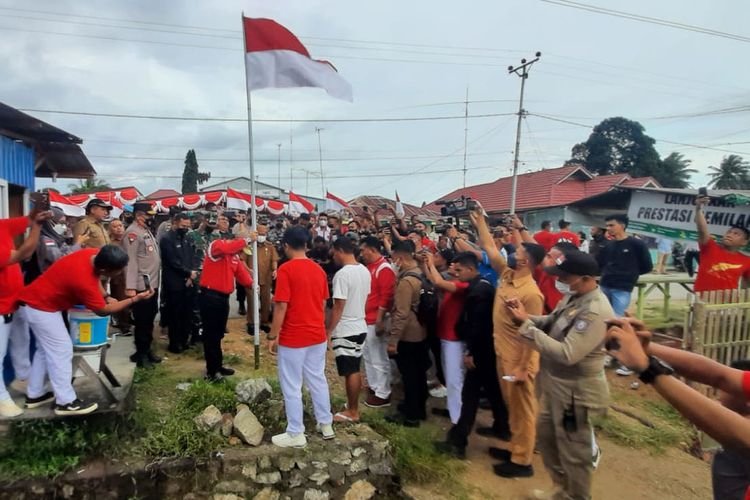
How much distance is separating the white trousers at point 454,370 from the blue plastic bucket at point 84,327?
3.07 metres

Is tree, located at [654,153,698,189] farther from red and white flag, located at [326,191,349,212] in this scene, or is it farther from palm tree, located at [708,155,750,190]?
red and white flag, located at [326,191,349,212]

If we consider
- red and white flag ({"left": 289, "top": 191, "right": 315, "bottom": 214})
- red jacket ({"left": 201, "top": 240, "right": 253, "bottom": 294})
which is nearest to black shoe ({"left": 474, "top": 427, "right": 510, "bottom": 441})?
red jacket ({"left": 201, "top": 240, "right": 253, "bottom": 294})

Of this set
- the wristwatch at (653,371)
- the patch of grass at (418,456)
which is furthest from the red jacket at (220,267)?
the wristwatch at (653,371)

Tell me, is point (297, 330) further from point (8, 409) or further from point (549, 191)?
point (549, 191)

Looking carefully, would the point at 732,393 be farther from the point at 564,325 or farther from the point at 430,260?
the point at 430,260


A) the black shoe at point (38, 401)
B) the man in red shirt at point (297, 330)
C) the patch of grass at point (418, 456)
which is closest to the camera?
the black shoe at point (38, 401)

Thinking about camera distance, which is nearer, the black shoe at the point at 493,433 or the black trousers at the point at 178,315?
the black shoe at the point at 493,433

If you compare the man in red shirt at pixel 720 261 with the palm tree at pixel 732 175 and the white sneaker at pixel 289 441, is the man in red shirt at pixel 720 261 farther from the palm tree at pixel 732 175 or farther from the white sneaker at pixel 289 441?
the palm tree at pixel 732 175

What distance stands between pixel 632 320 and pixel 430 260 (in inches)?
105

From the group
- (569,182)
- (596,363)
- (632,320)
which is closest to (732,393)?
(632,320)

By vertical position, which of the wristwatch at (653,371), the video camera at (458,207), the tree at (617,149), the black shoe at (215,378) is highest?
the tree at (617,149)

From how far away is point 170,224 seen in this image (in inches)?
246

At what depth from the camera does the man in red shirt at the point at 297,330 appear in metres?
3.81

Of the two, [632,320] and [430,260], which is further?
[430,260]
